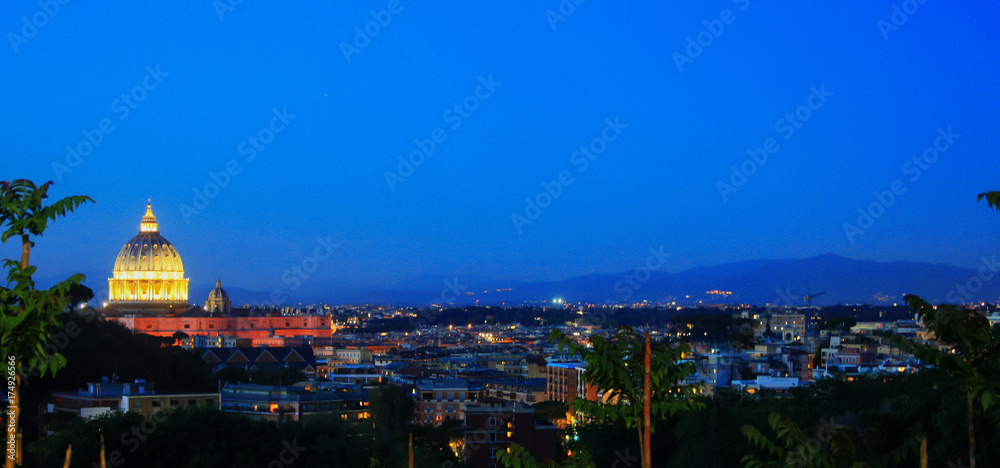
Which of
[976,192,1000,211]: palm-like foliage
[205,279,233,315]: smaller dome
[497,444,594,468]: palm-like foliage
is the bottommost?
[497,444,594,468]: palm-like foliage

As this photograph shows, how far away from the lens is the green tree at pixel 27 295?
586 centimetres

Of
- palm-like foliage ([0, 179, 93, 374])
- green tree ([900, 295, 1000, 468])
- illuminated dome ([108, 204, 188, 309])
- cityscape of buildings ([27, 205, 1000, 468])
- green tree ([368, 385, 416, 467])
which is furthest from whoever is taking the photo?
illuminated dome ([108, 204, 188, 309])

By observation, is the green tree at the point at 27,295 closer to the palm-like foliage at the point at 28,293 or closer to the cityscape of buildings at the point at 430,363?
the palm-like foliage at the point at 28,293

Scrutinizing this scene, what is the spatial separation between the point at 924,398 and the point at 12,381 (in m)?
17.5

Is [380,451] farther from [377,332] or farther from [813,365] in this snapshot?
[377,332]

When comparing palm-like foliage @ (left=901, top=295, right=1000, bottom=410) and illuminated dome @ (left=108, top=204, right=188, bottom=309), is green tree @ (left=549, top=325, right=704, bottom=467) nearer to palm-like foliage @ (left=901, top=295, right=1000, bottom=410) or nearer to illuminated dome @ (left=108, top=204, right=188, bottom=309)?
palm-like foliage @ (left=901, top=295, right=1000, bottom=410)

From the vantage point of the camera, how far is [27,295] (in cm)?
593

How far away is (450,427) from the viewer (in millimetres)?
35969

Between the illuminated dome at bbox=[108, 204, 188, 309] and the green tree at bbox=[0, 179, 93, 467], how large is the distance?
336ft

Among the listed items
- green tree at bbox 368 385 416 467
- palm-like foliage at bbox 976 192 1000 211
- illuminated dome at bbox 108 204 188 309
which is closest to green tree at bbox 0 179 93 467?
palm-like foliage at bbox 976 192 1000 211

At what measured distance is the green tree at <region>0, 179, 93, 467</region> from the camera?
19.2ft

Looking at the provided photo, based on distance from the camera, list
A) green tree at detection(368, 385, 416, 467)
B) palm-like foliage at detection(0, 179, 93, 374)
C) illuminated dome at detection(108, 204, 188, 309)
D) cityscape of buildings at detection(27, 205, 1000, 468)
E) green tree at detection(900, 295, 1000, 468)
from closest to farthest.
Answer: palm-like foliage at detection(0, 179, 93, 374), green tree at detection(900, 295, 1000, 468), green tree at detection(368, 385, 416, 467), cityscape of buildings at detection(27, 205, 1000, 468), illuminated dome at detection(108, 204, 188, 309)

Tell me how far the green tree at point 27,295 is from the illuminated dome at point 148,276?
102 metres

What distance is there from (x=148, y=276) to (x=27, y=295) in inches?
4131
